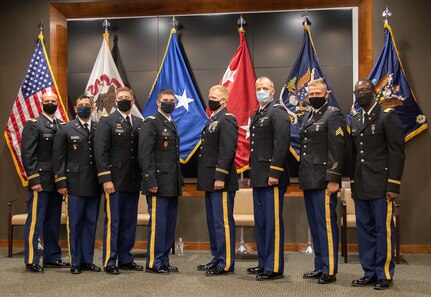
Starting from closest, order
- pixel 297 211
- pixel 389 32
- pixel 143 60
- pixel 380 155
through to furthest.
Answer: pixel 380 155 → pixel 389 32 → pixel 297 211 → pixel 143 60

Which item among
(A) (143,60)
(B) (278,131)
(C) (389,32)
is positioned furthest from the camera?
(A) (143,60)

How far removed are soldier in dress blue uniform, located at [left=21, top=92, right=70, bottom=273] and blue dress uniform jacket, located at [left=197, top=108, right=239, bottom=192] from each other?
4.69 ft

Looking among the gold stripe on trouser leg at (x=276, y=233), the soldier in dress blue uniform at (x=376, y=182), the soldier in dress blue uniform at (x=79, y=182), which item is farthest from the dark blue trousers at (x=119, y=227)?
the soldier in dress blue uniform at (x=376, y=182)

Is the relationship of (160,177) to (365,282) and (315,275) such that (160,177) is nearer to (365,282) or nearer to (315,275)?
(315,275)

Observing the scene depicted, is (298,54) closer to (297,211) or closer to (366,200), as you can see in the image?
(297,211)

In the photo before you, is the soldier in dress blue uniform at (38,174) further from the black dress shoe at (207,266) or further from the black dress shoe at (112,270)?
the black dress shoe at (207,266)

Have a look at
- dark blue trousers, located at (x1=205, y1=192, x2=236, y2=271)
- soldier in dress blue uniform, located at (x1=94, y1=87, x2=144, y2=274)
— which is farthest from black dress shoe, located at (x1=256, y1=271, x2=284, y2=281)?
soldier in dress blue uniform, located at (x1=94, y1=87, x2=144, y2=274)

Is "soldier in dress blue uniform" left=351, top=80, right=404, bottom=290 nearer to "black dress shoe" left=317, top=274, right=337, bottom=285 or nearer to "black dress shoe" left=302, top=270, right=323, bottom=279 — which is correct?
"black dress shoe" left=317, top=274, right=337, bottom=285

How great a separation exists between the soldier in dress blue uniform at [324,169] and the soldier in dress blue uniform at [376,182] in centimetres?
16

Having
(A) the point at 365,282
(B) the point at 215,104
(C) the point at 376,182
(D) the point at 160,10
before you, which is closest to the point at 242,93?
(D) the point at 160,10

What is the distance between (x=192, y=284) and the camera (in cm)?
436

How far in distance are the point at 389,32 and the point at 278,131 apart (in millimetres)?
2405

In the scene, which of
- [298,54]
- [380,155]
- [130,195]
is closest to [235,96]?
[298,54]

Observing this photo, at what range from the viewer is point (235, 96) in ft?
21.6
